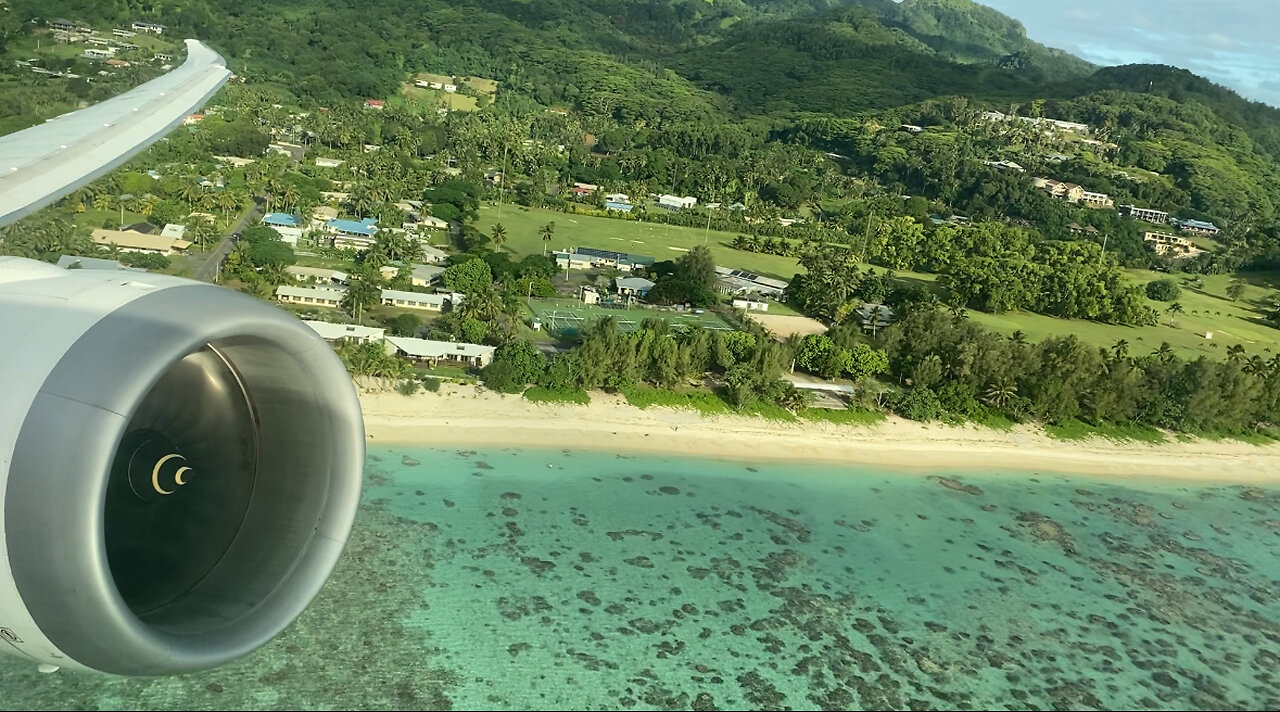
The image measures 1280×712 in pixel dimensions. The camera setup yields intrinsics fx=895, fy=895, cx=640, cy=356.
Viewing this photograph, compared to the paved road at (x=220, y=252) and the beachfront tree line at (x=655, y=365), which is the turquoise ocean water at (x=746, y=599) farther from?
the paved road at (x=220, y=252)

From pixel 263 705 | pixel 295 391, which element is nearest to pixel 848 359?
pixel 263 705

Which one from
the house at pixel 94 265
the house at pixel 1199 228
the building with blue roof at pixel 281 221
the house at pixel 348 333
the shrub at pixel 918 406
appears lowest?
the shrub at pixel 918 406

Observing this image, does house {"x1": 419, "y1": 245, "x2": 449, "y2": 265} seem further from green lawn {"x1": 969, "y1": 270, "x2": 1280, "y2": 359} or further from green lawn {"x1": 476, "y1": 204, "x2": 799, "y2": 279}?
green lawn {"x1": 969, "y1": 270, "x2": 1280, "y2": 359}

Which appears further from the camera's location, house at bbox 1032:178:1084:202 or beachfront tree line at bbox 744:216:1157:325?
house at bbox 1032:178:1084:202

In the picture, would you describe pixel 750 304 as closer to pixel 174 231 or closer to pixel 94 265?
pixel 174 231

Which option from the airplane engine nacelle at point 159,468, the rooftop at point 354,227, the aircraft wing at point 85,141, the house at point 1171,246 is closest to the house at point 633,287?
the rooftop at point 354,227

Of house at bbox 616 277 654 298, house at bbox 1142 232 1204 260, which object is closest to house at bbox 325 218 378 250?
house at bbox 616 277 654 298
